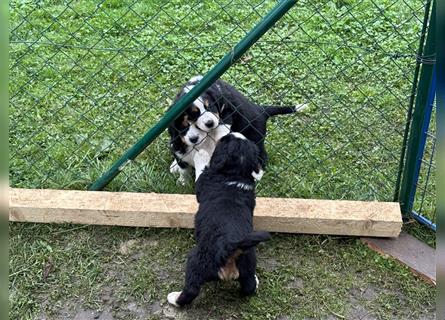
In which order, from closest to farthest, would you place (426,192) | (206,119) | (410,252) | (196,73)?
(410,252)
(426,192)
(206,119)
(196,73)

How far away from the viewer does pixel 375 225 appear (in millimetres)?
3053

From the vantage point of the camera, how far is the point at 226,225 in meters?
2.58

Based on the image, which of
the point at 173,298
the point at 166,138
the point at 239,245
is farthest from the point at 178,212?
the point at 166,138

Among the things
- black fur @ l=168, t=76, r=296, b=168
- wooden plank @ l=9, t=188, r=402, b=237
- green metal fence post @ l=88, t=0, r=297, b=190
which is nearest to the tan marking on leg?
wooden plank @ l=9, t=188, r=402, b=237

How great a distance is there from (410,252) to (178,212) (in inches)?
51.4

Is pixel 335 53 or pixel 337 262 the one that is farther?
pixel 335 53

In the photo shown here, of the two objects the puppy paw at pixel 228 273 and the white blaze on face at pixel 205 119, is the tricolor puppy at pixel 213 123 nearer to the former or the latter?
the white blaze on face at pixel 205 119

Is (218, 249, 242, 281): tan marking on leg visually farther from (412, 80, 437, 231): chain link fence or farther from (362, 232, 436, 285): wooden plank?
(412, 80, 437, 231): chain link fence

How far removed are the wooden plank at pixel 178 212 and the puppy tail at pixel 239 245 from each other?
2.06 ft

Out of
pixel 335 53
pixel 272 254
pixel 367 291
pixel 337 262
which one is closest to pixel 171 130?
pixel 272 254

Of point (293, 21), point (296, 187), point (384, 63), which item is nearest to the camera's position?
point (296, 187)

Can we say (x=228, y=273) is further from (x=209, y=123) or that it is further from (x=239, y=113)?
(x=239, y=113)

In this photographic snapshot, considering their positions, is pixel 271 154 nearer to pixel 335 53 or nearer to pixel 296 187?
pixel 296 187

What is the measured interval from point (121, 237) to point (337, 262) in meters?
1.22
